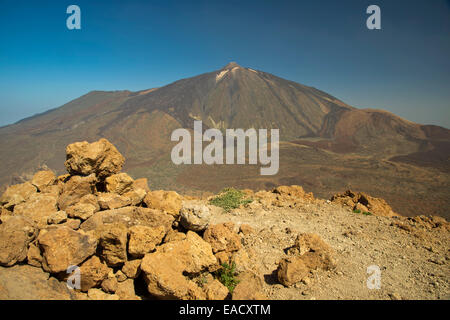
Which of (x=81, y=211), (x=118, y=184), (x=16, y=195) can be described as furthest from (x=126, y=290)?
(x=16, y=195)

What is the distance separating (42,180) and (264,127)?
40968 millimetres

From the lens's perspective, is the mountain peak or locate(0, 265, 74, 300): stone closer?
locate(0, 265, 74, 300): stone

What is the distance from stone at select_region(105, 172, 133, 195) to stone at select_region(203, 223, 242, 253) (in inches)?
83.4

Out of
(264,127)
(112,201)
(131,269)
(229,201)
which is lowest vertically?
(131,269)

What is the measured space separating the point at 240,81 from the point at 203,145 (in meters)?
28.5

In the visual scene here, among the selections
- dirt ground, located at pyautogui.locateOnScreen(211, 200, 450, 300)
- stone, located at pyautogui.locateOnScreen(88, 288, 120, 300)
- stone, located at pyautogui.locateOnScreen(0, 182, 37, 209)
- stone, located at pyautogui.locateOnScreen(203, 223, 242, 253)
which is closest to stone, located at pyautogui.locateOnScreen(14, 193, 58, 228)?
stone, located at pyautogui.locateOnScreen(0, 182, 37, 209)

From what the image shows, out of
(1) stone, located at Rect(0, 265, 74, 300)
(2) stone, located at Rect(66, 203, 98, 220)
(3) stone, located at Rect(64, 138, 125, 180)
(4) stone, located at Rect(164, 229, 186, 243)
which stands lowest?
(1) stone, located at Rect(0, 265, 74, 300)

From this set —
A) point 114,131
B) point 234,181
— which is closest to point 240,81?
point 114,131

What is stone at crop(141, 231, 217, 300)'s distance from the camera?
3.02m

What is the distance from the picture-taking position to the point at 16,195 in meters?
4.27

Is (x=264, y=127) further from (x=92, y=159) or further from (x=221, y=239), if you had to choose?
(x=221, y=239)

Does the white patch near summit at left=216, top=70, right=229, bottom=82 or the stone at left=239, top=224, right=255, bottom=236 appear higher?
the white patch near summit at left=216, top=70, right=229, bottom=82

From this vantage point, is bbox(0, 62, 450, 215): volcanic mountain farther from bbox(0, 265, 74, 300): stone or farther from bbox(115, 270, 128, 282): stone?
bbox(0, 265, 74, 300): stone

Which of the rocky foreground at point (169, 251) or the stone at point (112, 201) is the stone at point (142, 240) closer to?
the rocky foreground at point (169, 251)
